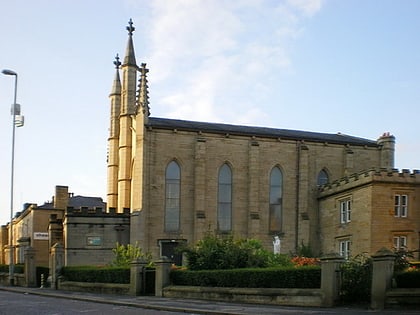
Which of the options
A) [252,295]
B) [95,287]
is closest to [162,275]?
[252,295]

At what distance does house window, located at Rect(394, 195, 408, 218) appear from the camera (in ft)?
151

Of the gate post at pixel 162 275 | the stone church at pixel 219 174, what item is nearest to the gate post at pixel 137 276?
the gate post at pixel 162 275

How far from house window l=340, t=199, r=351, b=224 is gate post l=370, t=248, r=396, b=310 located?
93.3 ft

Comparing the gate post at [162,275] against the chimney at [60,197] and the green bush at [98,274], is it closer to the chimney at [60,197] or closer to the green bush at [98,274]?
the green bush at [98,274]

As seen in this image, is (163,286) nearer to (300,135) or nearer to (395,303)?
(395,303)

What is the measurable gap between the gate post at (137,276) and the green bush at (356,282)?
41.0 ft

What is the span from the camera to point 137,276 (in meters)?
32.4

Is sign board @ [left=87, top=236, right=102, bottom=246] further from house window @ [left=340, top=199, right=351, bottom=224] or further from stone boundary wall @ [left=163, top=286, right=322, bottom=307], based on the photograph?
stone boundary wall @ [left=163, top=286, right=322, bottom=307]

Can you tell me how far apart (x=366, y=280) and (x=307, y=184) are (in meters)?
34.4

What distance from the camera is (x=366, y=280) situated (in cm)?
2181

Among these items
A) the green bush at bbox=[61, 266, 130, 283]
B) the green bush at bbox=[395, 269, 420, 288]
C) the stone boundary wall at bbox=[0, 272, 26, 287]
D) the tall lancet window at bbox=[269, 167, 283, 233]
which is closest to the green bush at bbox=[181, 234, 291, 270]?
the green bush at bbox=[61, 266, 130, 283]

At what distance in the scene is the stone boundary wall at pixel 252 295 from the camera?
74.9 feet

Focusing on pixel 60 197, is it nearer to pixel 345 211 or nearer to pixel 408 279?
pixel 345 211

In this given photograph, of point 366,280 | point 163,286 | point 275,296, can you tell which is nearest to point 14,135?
point 163,286
